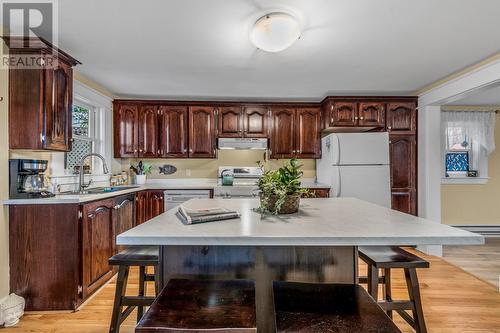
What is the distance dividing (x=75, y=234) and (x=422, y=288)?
10.7 feet

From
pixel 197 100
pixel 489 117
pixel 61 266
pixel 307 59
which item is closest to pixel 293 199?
pixel 307 59

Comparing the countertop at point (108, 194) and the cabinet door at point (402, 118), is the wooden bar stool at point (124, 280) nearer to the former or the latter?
the countertop at point (108, 194)

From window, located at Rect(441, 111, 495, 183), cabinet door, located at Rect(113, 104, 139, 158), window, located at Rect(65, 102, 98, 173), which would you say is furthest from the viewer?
window, located at Rect(441, 111, 495, 183)

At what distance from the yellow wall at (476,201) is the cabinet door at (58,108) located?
5.68 meters

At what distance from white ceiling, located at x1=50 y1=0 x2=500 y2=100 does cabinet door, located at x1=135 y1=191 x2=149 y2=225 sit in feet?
4.96

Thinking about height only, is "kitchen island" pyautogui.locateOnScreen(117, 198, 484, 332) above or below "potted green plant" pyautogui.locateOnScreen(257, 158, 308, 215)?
below

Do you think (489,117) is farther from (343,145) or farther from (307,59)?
(307,59)

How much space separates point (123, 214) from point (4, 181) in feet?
4.04

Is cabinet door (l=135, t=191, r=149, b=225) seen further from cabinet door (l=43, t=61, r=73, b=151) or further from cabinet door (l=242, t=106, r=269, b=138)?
cabinet door (l=242, t=106, r=269, b=138)

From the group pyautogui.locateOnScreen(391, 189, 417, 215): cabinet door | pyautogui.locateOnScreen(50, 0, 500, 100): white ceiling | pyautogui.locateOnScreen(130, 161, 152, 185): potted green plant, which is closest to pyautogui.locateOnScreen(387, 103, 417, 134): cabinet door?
pyautogui.locateOnScreen(50, 0, 500, 100): white ceiling

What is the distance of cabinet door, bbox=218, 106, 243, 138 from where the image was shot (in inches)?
171

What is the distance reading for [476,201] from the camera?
15.8 ft

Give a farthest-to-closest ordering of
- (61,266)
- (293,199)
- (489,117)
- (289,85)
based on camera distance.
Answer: (489,117)
(289,85)
(61,266)
(293,199)

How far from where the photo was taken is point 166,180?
4598 mm
